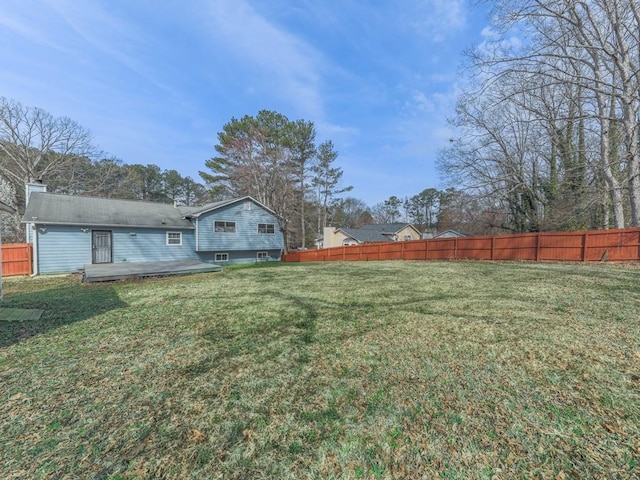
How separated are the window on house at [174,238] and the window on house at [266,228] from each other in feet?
16.1

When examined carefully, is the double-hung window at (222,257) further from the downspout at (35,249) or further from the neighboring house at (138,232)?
the downspout at (35,249)

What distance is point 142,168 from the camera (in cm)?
3142

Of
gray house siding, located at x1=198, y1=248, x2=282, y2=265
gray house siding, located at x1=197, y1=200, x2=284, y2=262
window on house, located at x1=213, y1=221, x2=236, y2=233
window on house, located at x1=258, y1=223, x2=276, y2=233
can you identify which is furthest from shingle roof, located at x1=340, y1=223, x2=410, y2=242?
→ window on house, located at x1=213, y1=221, x2=236, y2=233

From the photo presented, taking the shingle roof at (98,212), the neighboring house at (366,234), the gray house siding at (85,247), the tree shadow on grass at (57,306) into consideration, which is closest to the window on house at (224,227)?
the shingle roof at (98,212)

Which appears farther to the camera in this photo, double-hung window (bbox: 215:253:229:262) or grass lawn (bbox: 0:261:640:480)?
double-hung window (bbox: 215:253:229:262)

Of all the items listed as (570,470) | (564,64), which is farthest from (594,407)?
(564,64)

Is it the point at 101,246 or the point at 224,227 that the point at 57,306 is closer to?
the point at 101,246

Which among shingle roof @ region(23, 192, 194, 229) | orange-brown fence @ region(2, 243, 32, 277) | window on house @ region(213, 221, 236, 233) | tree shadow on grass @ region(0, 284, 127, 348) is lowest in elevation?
tree shadow on grass @ region(0, 284, 127, 348)

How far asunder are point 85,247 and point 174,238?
12.5ft

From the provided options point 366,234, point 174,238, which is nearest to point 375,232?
point 366,234

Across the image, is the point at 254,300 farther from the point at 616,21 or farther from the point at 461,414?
the point at 616,21

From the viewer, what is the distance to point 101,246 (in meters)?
12.6

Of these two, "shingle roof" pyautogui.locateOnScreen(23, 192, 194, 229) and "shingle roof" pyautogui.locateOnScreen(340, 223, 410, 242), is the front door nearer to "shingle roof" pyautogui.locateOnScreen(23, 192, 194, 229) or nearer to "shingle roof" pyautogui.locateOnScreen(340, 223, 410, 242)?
"shingle roof" pyautogui.locateOnScreen(23, 192, 194, 229)

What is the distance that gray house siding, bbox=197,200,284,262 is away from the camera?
15562mm
